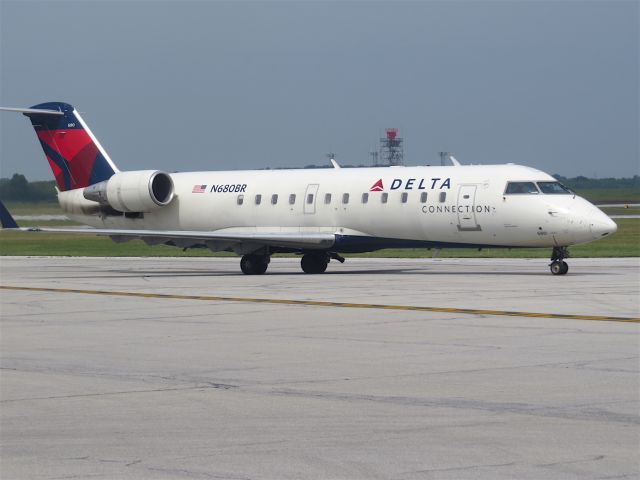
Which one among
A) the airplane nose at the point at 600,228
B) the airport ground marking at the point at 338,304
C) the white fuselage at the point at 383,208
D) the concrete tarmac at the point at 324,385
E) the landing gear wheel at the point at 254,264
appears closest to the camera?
the concrete tarmac at the point at 324,385

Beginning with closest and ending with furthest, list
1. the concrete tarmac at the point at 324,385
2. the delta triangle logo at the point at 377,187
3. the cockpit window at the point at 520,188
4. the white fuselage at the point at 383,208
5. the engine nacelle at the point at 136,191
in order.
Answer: the concrete tarmac at the point at 324,385 < the white fuselage at the point at 383,208 < the cockpit window at the point at 520,188 < the delta triangle logo at the point at 377,187 < the engine nacelle at the point at 136,191

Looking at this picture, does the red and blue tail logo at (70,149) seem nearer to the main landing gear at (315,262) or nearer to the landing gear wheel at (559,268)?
the main landing gear at (315,262)

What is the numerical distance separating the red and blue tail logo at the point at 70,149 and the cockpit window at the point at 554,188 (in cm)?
1500

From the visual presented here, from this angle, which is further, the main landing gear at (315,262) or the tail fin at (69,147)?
the tail fin at (69,147)

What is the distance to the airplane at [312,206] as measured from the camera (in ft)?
99.0

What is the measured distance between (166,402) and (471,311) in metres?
9.83

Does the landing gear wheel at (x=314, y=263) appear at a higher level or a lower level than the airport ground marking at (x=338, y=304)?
lower

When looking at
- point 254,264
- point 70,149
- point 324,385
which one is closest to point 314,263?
point 254,264

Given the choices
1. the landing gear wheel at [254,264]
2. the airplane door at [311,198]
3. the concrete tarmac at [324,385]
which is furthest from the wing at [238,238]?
the concrete tarmac at [324,385]

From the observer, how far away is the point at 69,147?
3878 cm

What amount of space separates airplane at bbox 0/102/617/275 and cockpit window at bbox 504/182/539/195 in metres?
0.03

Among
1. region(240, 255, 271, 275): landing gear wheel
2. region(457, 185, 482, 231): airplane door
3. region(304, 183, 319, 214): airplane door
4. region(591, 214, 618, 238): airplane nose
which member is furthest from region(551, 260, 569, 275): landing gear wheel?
region(240, 255, 271, 275): landing gear wheel

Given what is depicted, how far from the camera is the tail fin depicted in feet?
127

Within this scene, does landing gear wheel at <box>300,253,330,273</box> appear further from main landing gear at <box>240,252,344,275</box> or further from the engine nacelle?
the engine nacelle
